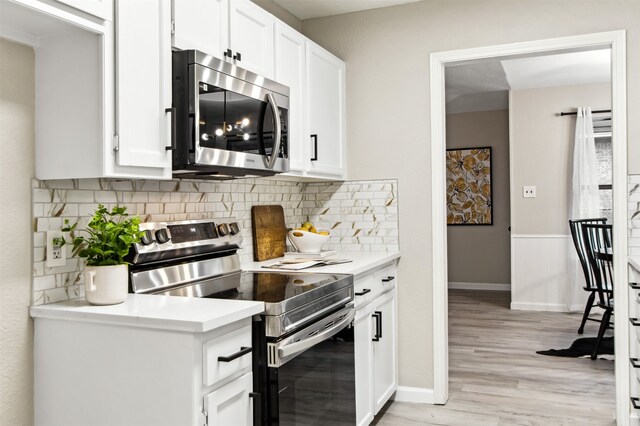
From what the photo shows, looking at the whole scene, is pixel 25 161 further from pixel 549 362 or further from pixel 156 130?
pixel 549 362

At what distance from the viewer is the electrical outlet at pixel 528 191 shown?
617 centimetres

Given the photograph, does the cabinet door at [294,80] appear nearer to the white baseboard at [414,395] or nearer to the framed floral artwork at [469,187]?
the white baseboard at [414,395]

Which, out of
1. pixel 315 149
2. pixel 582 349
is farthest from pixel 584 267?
pixel 315 149

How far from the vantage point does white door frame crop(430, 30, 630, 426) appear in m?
2.88

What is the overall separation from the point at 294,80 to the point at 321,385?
1.56m

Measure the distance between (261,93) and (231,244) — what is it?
738 millimetres

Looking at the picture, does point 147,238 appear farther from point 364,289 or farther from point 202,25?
point 364,289

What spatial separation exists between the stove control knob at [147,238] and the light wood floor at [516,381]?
1.71 meters

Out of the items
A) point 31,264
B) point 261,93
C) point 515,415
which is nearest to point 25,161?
point 31,264

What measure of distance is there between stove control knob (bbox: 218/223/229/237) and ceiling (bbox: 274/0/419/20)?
1524 mm

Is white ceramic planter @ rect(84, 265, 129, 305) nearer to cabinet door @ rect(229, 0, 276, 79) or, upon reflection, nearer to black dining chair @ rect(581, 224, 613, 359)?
cabinet door @ rect(229, 0, 276, 79)

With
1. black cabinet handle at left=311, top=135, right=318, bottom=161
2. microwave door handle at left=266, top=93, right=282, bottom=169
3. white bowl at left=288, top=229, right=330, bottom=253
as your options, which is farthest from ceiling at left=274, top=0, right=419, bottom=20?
white bowl at left=288, top=229, right=330, bottom=253

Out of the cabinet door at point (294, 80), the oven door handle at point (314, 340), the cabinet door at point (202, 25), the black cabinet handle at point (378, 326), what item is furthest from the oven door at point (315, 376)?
the cabinet door at point (202, 25)

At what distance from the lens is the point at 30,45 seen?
1754 millimetres
